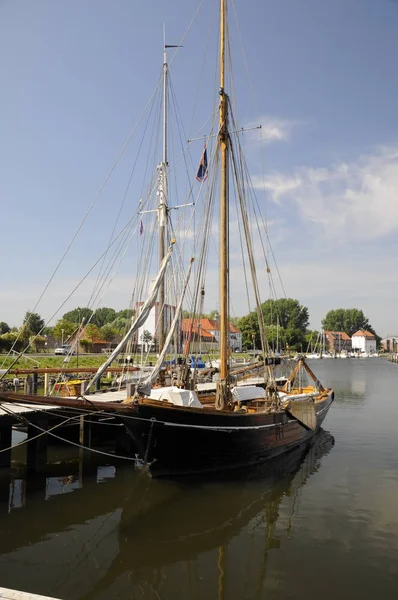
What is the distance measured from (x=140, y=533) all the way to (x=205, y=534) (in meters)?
1.53

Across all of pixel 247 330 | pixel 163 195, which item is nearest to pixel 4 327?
pixel 247 330

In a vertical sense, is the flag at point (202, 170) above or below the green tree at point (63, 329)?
above

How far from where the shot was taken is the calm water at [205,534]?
8.55 meters

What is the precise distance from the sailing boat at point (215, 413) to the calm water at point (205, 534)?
83cm

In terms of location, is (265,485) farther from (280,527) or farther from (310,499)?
(280,527)

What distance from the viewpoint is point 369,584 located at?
8.57 m

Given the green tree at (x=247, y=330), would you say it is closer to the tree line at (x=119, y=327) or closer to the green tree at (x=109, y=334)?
the tree line at (x=119, y=327)

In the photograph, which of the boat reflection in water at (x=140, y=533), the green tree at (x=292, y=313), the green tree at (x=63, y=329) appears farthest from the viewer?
the green tree at (x=292, y=313)

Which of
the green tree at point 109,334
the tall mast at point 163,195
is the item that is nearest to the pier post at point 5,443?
the tall mast at point 163,195

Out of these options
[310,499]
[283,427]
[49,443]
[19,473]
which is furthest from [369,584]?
[49,443]

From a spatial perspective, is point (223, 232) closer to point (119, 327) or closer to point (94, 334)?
point (94, 334)

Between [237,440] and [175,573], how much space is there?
6.23m

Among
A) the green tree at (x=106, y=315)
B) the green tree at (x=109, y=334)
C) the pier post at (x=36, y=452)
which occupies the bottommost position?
the pier post at (x=36, y=452)

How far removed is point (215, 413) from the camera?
1400 cm
